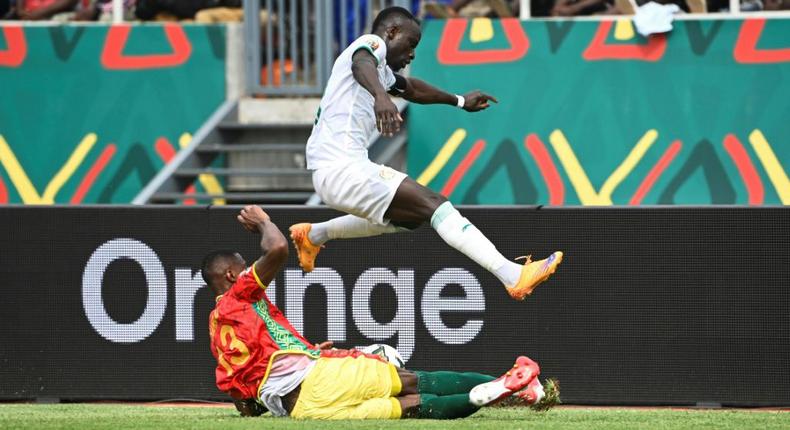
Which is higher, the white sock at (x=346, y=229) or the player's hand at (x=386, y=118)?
the player's hand at (x=386, y=118)

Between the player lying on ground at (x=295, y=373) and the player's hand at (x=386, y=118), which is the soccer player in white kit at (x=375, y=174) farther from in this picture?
the player lying on ground at (x=295, y=373)

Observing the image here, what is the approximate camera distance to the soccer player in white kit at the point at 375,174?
8.55 metres

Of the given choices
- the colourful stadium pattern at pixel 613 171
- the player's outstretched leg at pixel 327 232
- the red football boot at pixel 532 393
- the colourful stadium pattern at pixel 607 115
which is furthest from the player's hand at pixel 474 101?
the colourful stadium pattern at pixel 607 115

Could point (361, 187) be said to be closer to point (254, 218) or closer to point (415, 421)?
point (254, 218)

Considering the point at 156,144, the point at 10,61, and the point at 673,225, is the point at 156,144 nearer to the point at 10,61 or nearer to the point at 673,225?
the point at 10,61

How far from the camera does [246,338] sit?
8688 mm

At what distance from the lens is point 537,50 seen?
51.6ft

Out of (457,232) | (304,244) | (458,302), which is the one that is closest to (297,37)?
(458,302)

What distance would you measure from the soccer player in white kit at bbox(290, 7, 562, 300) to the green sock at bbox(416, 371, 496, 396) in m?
0.68

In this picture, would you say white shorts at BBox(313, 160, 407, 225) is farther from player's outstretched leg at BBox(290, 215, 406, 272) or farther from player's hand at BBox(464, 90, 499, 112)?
player's hand at BBox(464, 90, 499, 112)

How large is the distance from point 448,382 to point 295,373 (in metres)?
0.91

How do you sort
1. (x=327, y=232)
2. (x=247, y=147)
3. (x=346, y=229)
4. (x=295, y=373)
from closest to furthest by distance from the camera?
(x=295, y=373)
(x=346, y=229)
(x=327, y=232)
(x=247, y=147)

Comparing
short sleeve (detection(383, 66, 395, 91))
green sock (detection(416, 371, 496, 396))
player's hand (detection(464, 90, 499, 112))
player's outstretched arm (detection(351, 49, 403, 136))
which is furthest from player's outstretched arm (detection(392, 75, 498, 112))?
green sock (detection(416, 371, 496, 396))

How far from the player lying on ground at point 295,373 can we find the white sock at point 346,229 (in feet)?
1.85
